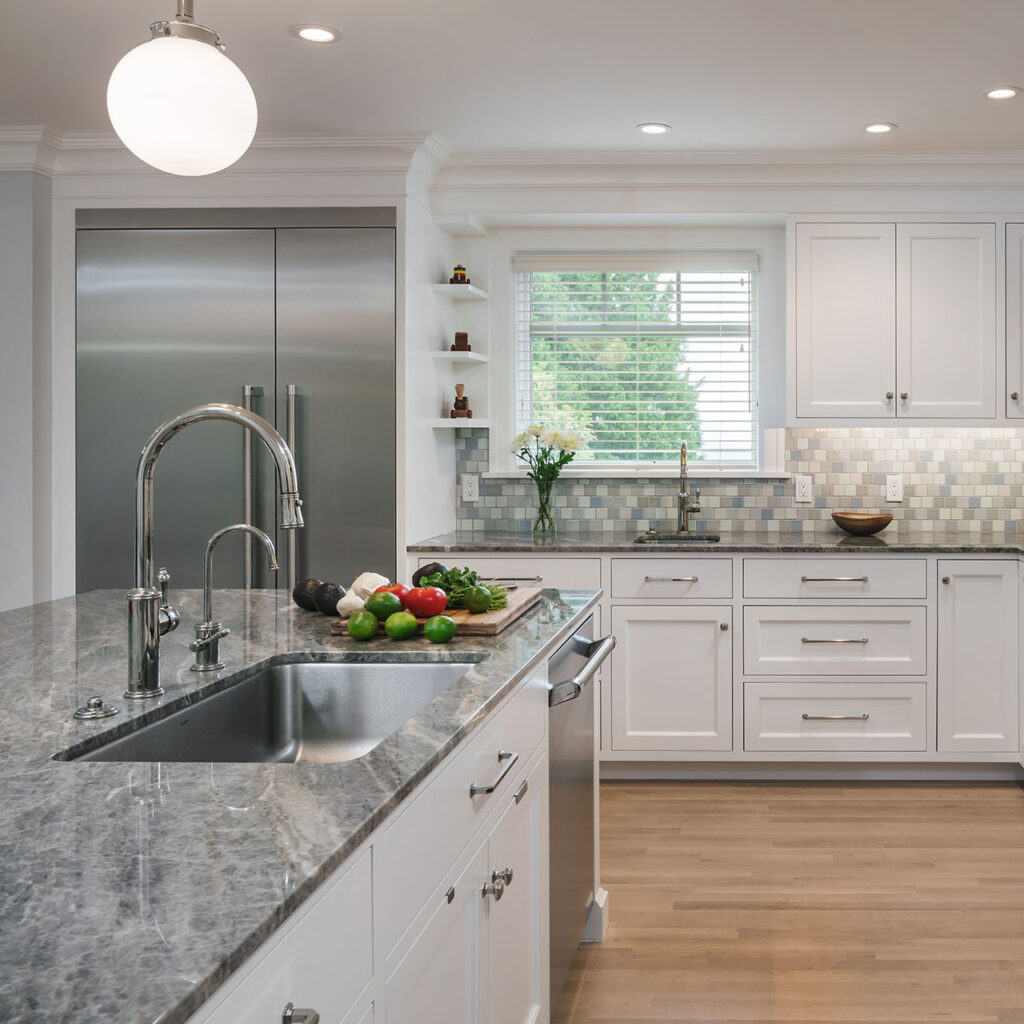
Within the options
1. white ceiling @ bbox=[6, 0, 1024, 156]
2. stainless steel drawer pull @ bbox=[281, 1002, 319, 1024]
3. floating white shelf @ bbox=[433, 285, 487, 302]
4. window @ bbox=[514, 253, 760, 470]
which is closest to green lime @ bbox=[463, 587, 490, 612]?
stainless steel drawer pull @ bbox=[281, 1002, 319, 1024]

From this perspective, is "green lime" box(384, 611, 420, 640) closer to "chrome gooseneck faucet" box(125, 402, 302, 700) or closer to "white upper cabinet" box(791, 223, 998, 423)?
"chrome gooseneck faucet" box(125, 402, 302, 700)

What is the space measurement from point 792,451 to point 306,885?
13.3 feet

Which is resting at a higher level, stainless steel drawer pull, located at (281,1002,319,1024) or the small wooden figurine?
the small wooden figurine

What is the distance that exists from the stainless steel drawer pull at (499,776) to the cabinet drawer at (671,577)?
225 cm

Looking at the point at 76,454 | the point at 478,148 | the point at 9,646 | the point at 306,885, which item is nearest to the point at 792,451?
the point at 478,148

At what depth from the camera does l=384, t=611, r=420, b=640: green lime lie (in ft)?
6.70

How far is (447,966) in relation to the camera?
1.41 meters

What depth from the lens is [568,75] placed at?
3281 mm

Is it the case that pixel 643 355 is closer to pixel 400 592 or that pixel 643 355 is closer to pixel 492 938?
pixel 400 592

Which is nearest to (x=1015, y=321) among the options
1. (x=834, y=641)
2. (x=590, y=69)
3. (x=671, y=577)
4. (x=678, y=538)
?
(x=834, y=641)

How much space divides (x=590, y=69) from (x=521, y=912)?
8.18ft

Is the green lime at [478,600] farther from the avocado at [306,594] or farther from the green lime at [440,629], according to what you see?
the avocado at [306,594]

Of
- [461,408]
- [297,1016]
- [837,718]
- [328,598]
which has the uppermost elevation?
[461,408]

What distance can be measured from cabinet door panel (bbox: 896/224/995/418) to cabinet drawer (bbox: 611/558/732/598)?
3.46ft
